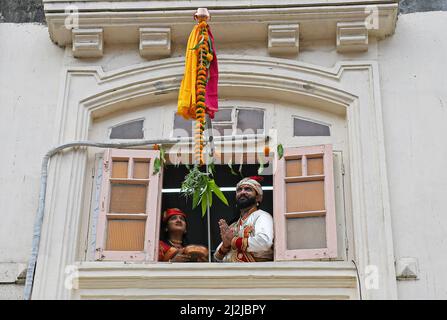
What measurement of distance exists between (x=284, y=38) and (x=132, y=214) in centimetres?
214

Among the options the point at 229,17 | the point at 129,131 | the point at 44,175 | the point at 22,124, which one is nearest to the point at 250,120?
the point at 229,17

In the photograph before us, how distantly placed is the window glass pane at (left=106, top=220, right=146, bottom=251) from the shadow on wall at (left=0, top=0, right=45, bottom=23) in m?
2.36

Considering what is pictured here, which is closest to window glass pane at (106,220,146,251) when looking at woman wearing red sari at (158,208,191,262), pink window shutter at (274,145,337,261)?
woman wearing red sari at (158,208,191,262)

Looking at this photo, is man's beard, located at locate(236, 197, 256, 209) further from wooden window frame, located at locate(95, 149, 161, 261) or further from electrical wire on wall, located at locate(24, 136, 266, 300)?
wooden window frame, located at locate(95, 149, 161, 261)

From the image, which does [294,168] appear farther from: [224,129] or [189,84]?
[189,84]

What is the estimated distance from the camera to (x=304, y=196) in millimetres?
8234

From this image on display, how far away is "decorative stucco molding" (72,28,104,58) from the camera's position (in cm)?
897

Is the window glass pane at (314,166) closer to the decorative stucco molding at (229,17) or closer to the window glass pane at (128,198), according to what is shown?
the decorative stucco molding at (229,17)

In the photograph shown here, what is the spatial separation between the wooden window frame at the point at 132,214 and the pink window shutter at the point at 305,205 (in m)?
1.01

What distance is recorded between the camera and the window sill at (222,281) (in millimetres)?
7746

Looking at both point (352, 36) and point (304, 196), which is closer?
point (304, 196)

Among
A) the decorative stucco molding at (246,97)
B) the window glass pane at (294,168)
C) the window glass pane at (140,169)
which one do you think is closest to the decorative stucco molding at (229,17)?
the decorative stucco molding at (246,97)

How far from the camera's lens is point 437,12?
9141 mm
